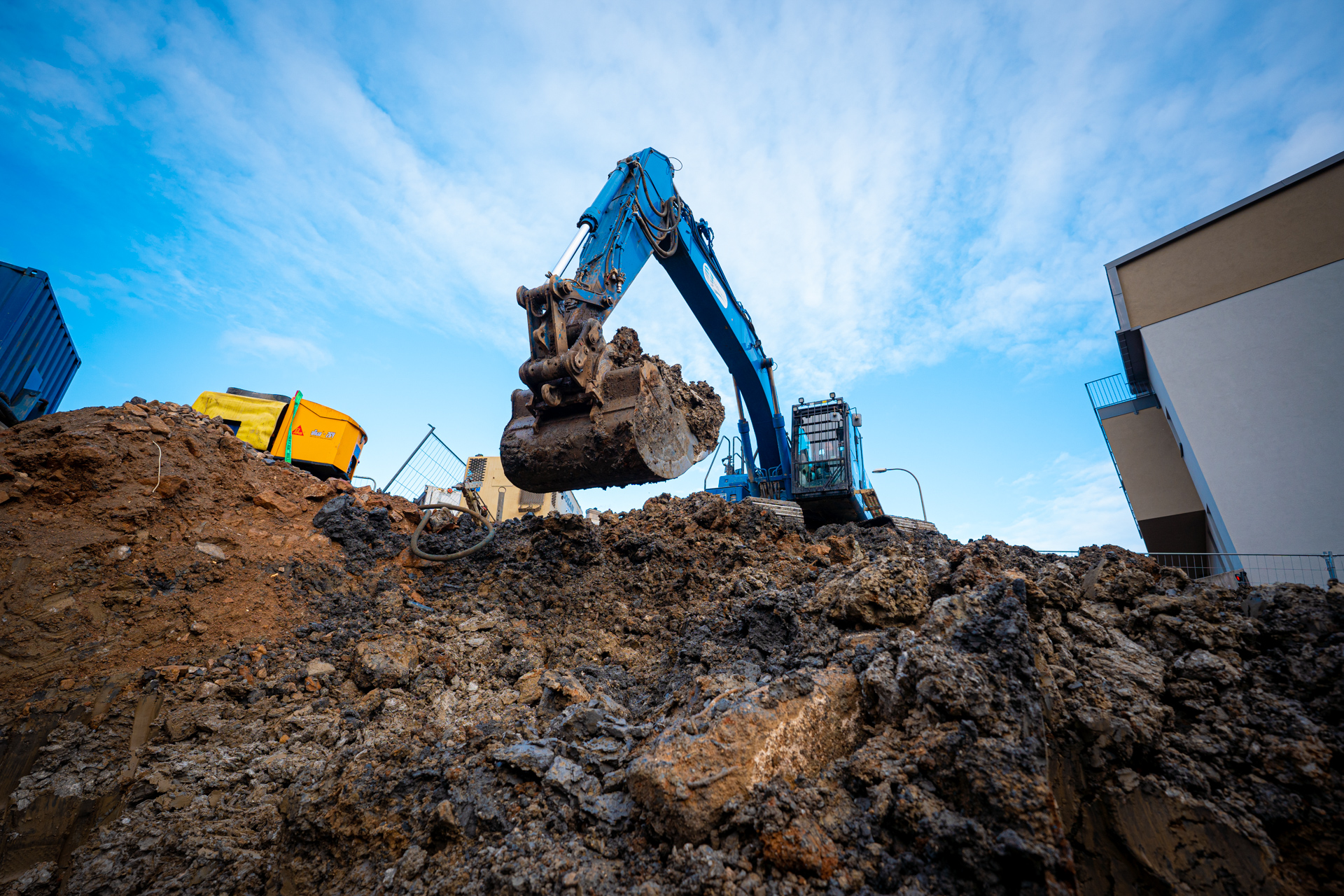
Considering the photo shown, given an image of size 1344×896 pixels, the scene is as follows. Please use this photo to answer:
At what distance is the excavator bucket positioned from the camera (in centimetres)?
464

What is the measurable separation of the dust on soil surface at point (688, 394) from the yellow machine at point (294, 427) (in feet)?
20.8

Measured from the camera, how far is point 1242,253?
12.0 meters

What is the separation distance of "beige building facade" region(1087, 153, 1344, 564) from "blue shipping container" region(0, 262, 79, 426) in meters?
20.1

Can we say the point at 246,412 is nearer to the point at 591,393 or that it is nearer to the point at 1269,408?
the point at 591,393

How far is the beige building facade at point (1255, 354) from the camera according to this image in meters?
10.6

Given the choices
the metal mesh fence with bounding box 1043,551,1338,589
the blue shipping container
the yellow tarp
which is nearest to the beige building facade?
the metal mesh fence with bounding box 1043,551,1338,589

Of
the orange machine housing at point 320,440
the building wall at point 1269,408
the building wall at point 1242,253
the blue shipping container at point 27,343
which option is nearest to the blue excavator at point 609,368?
the orange machine housing at point 320,440

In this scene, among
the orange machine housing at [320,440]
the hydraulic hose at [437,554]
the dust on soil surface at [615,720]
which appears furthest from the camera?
the orange machine housing at [320,440]

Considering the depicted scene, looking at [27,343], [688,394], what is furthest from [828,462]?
[27,343]

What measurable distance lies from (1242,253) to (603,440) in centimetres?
1546

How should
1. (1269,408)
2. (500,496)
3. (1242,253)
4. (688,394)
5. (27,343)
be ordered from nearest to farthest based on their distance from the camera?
(688,394) → (27,343) → (1269,408) → (1242,253) → (500,496)

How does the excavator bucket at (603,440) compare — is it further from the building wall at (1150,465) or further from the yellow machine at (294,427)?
the building wall at (1150,465)

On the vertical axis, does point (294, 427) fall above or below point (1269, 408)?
below

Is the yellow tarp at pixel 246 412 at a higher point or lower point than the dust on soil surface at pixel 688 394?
higher
